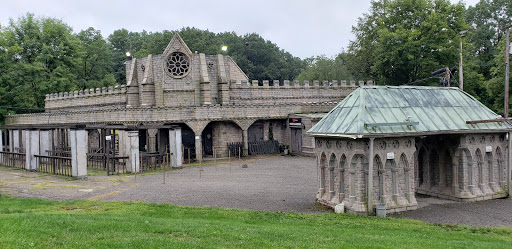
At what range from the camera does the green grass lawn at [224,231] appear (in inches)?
331

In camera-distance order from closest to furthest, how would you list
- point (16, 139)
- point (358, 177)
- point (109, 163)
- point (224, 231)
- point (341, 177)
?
point (224, 231), point (358, 177), point (341, 177), point (109, 163), point (16, 139)

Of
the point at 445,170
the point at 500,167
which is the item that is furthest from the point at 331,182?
the point at 500,167

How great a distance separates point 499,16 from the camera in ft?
174

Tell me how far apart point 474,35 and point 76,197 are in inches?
2023

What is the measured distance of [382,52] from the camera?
43375 millimetres

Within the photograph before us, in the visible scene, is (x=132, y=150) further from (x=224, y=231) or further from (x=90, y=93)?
(x=90, y=93)

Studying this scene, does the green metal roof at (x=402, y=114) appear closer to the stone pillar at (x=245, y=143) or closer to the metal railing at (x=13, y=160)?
the stone pillar at (x=245, y=143)

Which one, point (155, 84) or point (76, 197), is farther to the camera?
point (155, 84)

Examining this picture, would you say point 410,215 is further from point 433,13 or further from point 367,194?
point 433,13

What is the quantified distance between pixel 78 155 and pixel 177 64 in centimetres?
1593

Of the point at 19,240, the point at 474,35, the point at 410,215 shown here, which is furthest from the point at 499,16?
the point at 19,240

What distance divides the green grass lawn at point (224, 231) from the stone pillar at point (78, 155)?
793 cm

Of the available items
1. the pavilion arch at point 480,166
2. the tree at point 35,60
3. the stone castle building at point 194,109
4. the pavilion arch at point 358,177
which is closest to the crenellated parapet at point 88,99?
the stone castle building at point 194,109

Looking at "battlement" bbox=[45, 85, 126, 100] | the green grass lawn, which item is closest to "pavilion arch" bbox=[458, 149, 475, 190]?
the green grass lawn
